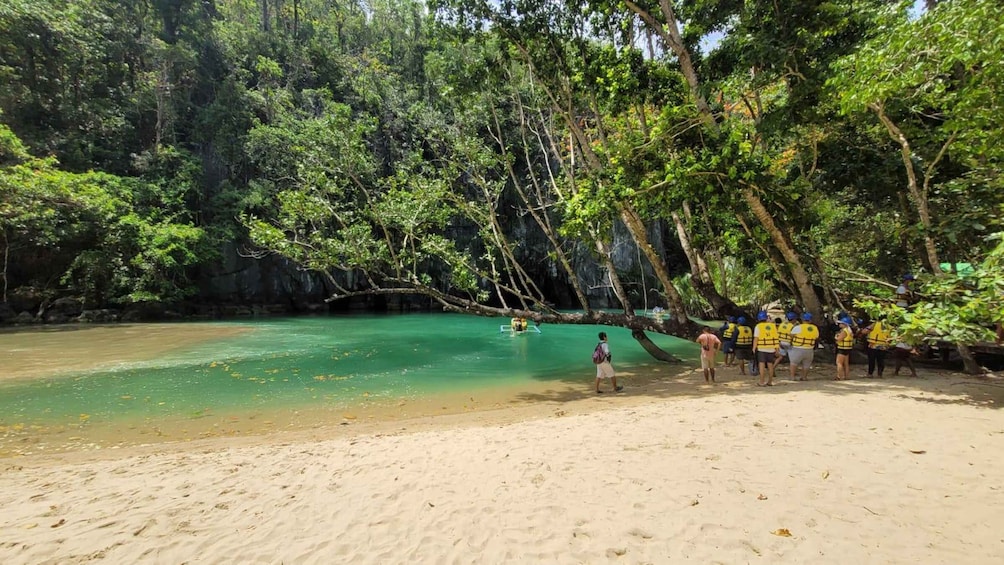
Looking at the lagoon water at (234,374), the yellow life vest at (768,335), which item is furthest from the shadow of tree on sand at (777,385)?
the lagoon water at (234,374)

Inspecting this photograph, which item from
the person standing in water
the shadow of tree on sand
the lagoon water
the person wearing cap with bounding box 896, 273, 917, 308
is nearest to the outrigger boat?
the lagoon water

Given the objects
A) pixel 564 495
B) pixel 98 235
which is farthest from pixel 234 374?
pixel 98 235

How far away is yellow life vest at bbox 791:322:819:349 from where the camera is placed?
7.60 m

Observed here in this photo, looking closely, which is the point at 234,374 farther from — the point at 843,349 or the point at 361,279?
the point at 361,279

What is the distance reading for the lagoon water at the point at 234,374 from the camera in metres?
6.55

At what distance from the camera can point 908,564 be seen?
2270 millimetres

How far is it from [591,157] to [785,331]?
5.20 metres

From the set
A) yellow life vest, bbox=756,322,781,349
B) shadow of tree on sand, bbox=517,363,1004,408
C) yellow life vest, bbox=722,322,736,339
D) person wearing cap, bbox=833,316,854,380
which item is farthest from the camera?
yellow life vest, bbox=722,322,736,339

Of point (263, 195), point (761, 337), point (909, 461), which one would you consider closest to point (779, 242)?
point (761, 337)

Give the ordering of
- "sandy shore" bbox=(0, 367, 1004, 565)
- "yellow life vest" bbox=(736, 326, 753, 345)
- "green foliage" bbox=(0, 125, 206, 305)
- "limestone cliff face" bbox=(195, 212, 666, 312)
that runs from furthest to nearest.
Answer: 1. "limestone cliff face" bbox=(195, 212, 666, 312)
2. "green foliage" bbox=(0, 125, 206, 305)
3. "yellow life vest" bbox=(736, 326, 753, 345)
4. "sandy shore" bbox=(0, 367, 1004, 565)

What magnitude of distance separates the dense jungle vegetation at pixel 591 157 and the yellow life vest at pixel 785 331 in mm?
1153

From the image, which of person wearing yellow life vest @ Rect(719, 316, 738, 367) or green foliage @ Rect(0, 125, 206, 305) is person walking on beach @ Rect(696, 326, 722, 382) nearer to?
person wearing yellow life vest @ Rect(719, 316, 738, 367)

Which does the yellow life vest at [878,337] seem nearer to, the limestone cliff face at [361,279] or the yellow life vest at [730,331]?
the yellow life vest at [730,331]

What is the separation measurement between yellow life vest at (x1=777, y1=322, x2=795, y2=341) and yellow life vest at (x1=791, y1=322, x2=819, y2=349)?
0.11 meters
